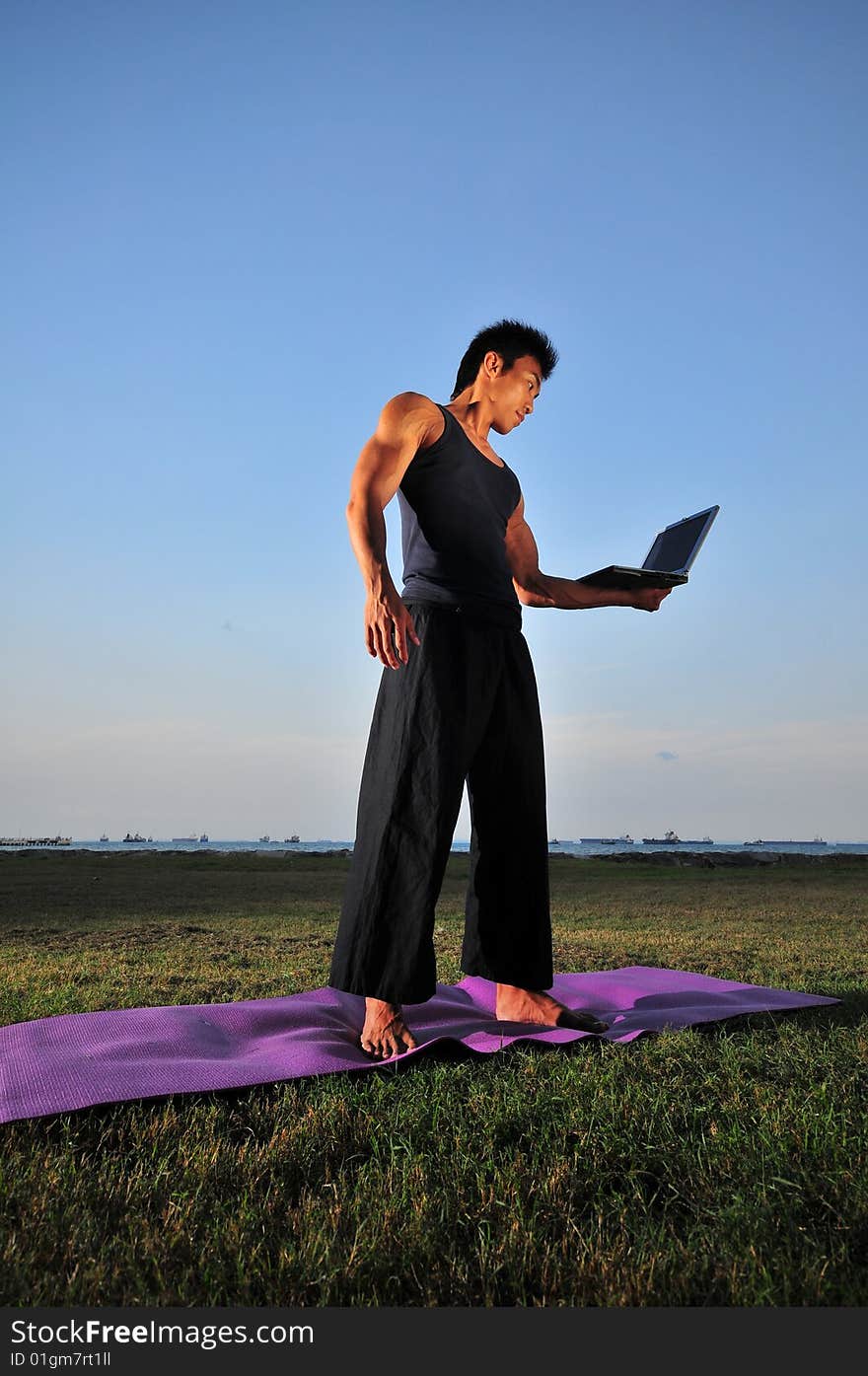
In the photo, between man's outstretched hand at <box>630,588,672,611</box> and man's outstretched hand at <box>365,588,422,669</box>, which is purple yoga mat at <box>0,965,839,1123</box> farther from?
man's outstretched hand at <box>630,588,672,611</box>

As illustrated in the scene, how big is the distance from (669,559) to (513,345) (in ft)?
3.60

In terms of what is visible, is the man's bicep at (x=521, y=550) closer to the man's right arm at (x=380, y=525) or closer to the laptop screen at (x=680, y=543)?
the laptop screen at (x=680, y=543)

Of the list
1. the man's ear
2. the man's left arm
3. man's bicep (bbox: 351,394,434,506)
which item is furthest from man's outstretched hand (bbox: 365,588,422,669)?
the man's ear

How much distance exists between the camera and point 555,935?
734 centimetres

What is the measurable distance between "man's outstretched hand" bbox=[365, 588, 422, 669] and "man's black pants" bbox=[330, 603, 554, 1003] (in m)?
0.08

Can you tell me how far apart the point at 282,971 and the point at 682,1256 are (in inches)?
149

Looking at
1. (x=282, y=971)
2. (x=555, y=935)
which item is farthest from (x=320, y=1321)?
(x=555, y=935)

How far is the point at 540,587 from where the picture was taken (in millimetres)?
3895

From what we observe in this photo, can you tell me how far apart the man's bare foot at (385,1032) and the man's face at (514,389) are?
2.33m

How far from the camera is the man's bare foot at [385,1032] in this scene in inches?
110

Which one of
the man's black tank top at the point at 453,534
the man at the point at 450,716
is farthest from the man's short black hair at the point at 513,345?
the man's black tank top at the point at 453,534

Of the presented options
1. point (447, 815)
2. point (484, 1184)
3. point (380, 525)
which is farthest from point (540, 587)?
point (484, 1184)

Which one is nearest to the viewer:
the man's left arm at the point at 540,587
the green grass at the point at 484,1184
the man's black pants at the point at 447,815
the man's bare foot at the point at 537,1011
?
the green grass at the point at 484,1184

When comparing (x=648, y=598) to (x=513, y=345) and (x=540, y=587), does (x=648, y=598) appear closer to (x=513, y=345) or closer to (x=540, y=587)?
(x=540, y=587)
